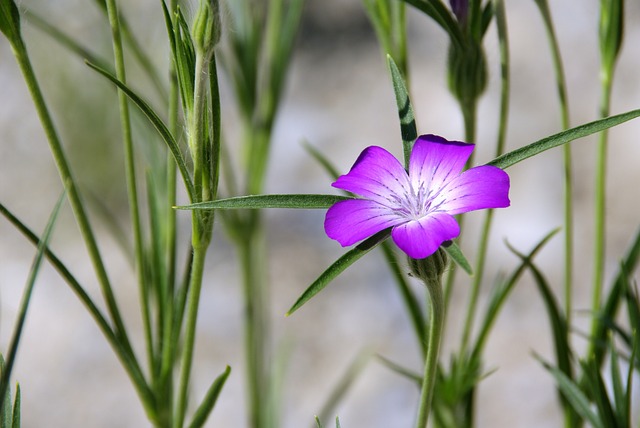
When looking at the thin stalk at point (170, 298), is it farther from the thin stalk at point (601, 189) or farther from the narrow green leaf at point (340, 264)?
the thin stalk at point (601, 189)

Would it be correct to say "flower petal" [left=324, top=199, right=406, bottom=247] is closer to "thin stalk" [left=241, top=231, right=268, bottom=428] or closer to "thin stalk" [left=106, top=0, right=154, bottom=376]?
A: "thin stalk" [left=106, top=0, right=154, bottom=376]

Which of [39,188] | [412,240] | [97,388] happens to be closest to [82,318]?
[97,388]

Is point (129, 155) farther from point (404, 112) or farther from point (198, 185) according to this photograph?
point (404, 112)

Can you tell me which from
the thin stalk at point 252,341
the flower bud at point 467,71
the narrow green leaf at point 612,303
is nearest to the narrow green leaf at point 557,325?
the narrow green leaf at point 612,303

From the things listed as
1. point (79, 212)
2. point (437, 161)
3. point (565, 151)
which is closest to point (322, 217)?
point (565, 151)

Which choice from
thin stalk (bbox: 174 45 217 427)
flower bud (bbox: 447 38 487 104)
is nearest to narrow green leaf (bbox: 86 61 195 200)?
thin stalk (bbox: 174 45 217 427)

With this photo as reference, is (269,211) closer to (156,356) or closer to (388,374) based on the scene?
Result: (388,374)
